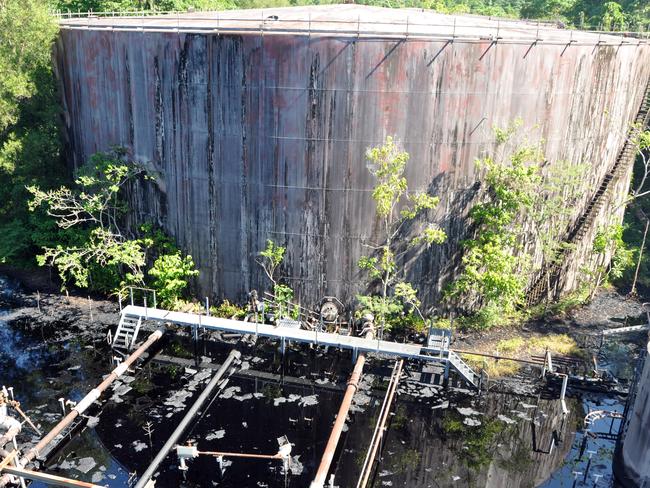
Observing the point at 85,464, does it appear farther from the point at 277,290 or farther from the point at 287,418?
the point at 277,290

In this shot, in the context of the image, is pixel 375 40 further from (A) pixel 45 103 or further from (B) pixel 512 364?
(A) pixel 45 103

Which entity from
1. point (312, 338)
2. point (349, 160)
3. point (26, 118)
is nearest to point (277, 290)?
point (312, 338)

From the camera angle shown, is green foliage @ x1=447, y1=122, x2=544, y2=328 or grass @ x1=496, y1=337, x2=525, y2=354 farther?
grass @ x1=496, y1=337, x2=525, y2=354

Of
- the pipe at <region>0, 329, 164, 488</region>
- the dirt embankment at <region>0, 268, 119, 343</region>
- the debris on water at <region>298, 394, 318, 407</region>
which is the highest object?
the pipe at <region>0, 329, 164, 488</region>

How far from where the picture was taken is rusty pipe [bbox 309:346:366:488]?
14938mm

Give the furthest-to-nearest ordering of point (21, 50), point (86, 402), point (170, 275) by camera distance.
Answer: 1. point (21, 50)
2. point (170, 275)
3. point (86, 402)

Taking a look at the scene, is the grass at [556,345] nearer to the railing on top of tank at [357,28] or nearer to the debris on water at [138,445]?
the railing on top of tank at [357,28]

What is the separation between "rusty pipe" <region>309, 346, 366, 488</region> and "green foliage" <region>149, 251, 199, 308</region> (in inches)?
353

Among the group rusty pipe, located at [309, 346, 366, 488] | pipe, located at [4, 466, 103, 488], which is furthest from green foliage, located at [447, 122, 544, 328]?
pipe, located at [4, 466, 103, 488]

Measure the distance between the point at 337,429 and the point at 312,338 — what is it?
5.18 meters

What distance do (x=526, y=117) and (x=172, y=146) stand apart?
1444 cm

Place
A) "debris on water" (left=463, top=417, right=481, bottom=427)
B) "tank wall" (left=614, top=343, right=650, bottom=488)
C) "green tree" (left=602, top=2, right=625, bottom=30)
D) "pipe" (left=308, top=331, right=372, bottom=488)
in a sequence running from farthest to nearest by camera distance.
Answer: "green tree" (left=602, top=2, right=625, bottom=30) < "debris on water" (left=463, top=417, right=481, bottom=427) < "tank wall" (left=614, top=343, right=650, bottom=488) < "pipe" (left=308, top=331, right=372, bottom=488)

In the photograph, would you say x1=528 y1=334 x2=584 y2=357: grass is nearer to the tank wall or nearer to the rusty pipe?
the tank wall

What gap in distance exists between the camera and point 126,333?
23.0 metres
